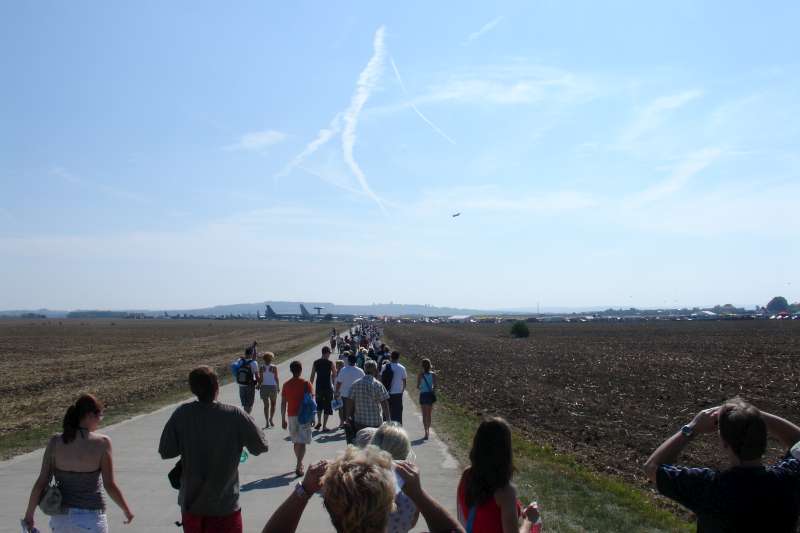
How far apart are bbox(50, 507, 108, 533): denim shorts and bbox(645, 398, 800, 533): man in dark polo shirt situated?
150 inches

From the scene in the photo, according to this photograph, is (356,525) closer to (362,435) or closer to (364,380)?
(362,435)

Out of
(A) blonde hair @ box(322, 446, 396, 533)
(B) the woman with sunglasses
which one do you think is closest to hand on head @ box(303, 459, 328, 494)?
(A) blonde hair @ box(322, 446, 396, 533)

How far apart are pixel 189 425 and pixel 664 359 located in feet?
130

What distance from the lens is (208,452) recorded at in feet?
16.0

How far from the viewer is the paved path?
7.22 m

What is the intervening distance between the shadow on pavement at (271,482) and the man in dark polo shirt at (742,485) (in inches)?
242

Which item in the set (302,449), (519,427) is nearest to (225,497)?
(302,449)

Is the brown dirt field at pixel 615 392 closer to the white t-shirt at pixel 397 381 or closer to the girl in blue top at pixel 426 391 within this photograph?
the girl in blue top at pixel 426 391

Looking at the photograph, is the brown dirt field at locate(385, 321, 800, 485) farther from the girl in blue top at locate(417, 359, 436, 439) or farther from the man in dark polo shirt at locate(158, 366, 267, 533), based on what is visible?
the man in dark polo shirt at locate(158, 366, 267, 533)

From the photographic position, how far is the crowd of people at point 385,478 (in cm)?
274

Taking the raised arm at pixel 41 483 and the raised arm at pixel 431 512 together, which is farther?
the raised arm at pixel 41 483

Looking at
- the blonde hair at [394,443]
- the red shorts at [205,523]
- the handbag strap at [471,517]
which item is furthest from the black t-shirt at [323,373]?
the handbag strap at [471,517]

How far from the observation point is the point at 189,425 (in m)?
4.95

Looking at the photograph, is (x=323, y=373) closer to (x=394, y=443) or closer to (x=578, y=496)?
(x=578, y=496)
